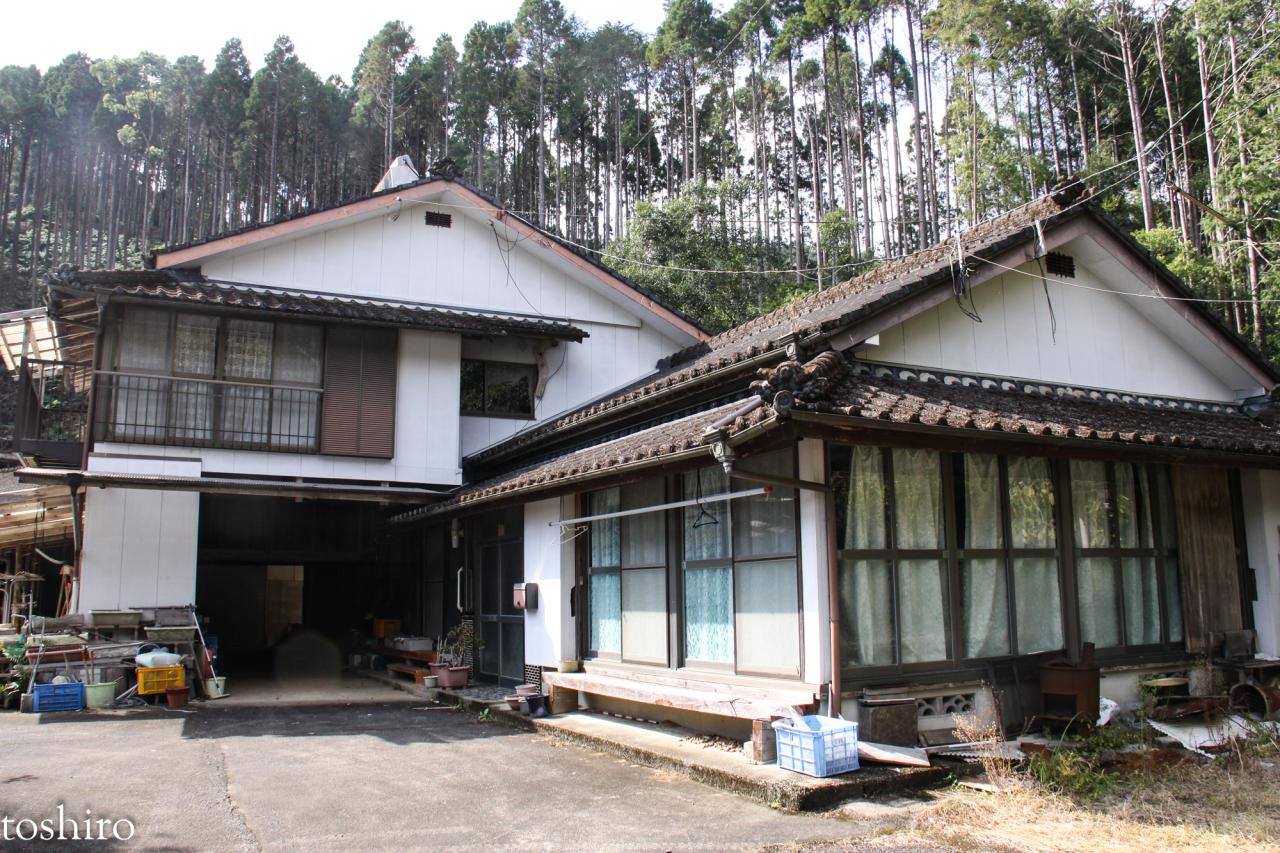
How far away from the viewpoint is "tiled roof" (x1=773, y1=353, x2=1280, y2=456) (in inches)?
256

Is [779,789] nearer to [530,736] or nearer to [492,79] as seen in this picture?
[530,736]

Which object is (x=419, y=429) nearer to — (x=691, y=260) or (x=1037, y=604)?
(x=1037, y=604)

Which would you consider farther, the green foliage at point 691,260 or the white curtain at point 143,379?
the green foliage at point 691,260

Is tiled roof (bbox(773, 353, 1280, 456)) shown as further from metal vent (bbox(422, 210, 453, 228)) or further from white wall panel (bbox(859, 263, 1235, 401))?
metal vent (bbox(422, 210, 453, 228))

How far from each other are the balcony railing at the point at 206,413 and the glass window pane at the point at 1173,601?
10393 mm

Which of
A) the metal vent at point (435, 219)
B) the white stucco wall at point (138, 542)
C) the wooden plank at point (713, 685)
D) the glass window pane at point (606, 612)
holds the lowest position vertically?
the wooden plank at point (713, 685)

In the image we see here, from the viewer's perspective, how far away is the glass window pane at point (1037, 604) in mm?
→ 7797

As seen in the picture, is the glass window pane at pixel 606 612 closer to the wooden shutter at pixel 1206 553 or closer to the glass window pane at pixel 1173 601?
the glass window pane at pixel 1173 601

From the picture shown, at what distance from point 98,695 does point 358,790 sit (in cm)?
553

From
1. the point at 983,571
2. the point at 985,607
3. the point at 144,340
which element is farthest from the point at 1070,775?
the point at 144,340

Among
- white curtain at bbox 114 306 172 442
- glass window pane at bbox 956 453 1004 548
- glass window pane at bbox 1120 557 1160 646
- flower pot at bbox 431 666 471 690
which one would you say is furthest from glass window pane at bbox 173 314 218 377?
glass window pane at bbox 1120 557 1160 646

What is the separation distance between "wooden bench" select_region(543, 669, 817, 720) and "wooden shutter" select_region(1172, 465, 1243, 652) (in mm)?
4731

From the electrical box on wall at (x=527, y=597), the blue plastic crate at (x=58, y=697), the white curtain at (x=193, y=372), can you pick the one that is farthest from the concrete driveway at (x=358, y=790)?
the white curtain at (x=193, y=372)

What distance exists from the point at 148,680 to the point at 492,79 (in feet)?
116
